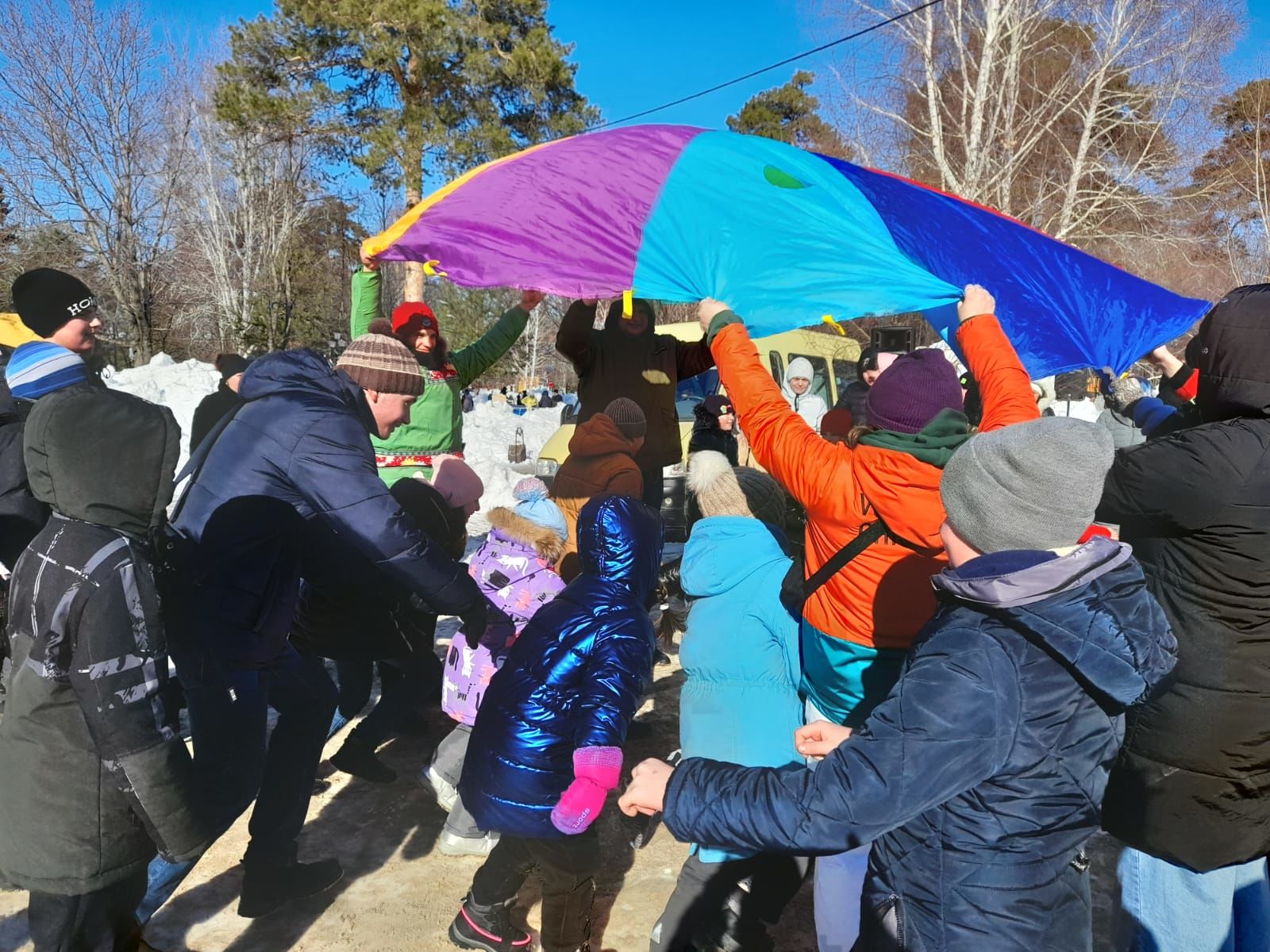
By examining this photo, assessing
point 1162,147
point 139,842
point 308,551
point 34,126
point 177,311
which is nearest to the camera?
point 139,842

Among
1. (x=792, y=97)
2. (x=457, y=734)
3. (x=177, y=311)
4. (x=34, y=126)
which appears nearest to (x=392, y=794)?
(x=457, y=734)

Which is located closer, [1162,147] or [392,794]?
[392,794]

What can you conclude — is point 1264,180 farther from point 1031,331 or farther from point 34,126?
point 34,126

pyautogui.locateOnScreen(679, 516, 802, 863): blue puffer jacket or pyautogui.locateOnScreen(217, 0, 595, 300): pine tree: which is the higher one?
pyautogui.locateOnScreen(217, 0, 595, 300): pine tree

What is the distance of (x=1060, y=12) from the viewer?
696 inches

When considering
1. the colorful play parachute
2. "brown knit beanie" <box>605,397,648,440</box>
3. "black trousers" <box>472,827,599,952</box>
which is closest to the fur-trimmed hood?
the colorful play parachute

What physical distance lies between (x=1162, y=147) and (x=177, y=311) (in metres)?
32.3

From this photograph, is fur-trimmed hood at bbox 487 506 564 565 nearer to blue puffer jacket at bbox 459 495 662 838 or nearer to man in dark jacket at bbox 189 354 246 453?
blue puffer jacket at bbox 459 495 662 838

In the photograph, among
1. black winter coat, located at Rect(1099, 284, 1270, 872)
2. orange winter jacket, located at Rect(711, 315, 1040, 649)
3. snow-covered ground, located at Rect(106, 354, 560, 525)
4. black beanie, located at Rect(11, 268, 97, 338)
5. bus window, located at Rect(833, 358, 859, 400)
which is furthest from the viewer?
bus window, located at Rect(833, 358, 859, 400)

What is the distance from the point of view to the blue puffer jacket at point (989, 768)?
55.7 inches

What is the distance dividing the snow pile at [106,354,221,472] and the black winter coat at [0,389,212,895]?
13.1 meters

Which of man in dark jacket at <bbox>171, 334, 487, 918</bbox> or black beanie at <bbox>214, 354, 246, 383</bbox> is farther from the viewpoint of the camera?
black beanie at <bbox>214, 354, 246, 383</bbox>

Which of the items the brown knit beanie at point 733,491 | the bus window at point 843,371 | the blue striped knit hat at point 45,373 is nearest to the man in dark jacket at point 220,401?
the blue striped knit hat at point 45,373

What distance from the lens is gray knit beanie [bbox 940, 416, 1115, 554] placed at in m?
1.53
